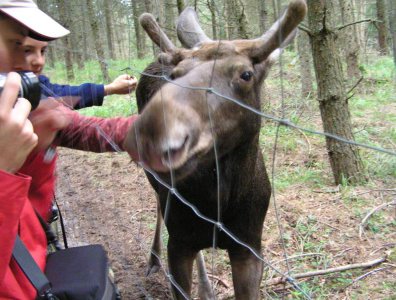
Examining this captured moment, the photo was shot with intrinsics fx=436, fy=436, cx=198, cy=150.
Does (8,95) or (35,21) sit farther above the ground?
(35,21)

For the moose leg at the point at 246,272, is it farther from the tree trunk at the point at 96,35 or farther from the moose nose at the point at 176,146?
the tree trunk at the point at 96,35

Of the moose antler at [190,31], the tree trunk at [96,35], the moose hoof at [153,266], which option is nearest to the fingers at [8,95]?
the moose antler at [190,31]

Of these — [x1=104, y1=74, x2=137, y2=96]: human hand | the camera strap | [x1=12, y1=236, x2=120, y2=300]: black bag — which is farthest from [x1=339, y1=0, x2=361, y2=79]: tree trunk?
the camera strap

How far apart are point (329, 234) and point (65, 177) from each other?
351cm

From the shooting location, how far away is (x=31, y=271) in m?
1.63

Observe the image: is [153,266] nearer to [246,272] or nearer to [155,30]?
[246,272]

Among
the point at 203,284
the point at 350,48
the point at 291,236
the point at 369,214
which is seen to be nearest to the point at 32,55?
the point at 203,284

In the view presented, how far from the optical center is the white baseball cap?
1.86m

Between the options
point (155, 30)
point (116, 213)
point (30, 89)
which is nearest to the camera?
point (30, 89)

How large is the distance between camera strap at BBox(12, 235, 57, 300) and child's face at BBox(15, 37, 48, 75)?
0.83 m

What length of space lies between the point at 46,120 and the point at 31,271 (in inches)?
23.4

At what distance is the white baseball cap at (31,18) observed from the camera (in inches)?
73.2

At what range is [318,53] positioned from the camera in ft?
14.4

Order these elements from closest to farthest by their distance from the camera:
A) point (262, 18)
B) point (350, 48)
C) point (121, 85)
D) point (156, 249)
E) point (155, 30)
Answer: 1. point (155, 30)
2. point (121, 85)
3. point (156, 249)
4. point (262, 18)
5. point (350, 48)
